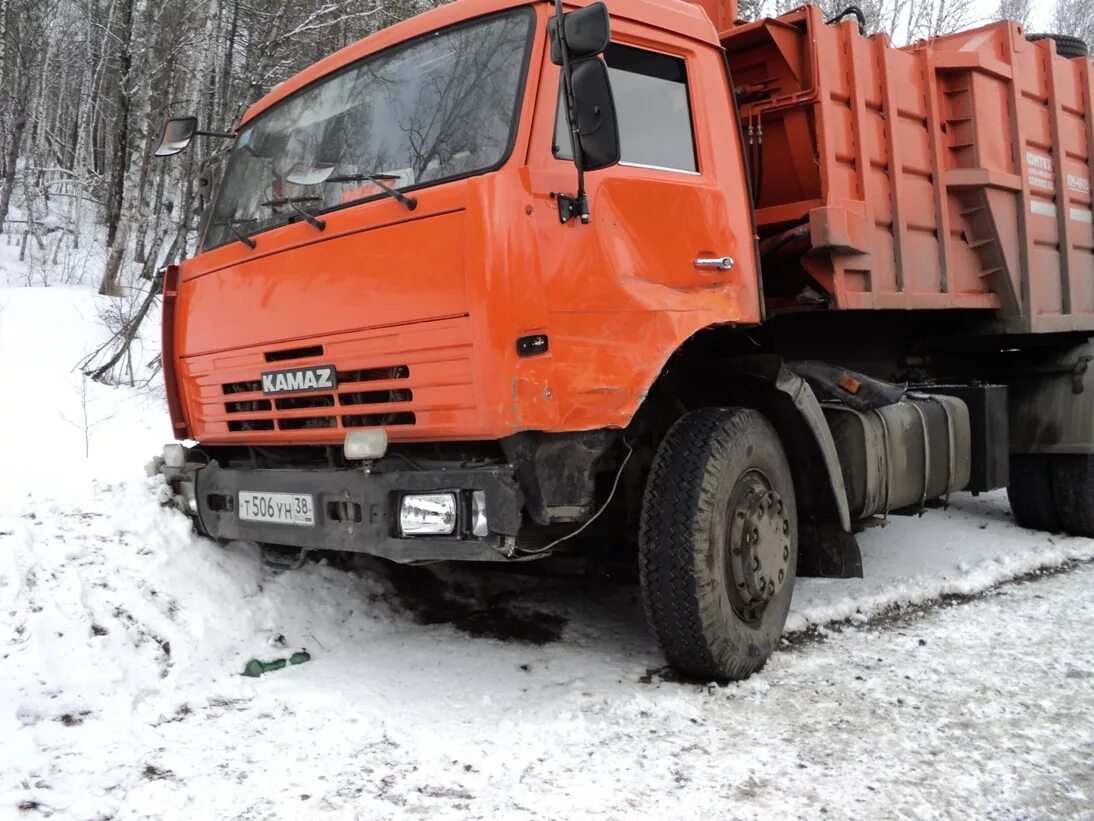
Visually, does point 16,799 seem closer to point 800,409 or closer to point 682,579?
point 682,579

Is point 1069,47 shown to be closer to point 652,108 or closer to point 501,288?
point 652,108

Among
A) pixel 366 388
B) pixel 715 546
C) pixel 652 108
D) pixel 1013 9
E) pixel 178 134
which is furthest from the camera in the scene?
pixel 1013 9

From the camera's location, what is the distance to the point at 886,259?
4.66 meters

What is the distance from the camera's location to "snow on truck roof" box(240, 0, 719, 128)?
3391mm

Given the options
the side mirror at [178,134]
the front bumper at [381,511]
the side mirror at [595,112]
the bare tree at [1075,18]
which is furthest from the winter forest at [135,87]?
the bare tree at [1075,18]

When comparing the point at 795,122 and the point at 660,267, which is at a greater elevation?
the point at 795,122

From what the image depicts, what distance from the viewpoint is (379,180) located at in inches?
130

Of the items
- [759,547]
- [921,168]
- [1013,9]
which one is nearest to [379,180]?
[759,547]

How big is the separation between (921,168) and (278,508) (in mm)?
3966

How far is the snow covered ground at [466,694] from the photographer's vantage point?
260 centimetres

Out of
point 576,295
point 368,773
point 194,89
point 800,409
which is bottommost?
point 368,773

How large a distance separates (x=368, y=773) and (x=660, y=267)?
2.10 meters

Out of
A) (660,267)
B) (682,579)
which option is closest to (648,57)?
(660,267)

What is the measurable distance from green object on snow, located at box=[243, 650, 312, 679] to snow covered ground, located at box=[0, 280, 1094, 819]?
6 cm
